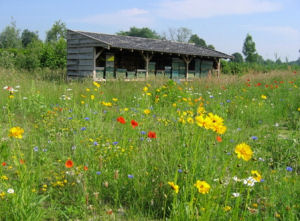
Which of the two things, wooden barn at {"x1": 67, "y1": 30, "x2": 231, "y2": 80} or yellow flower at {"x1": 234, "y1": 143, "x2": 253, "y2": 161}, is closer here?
yellow flower at {"x1": 234, "y1": 143, "x2": 253, "y2": 161}

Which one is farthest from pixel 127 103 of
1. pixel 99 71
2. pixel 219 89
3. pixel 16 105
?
pixel 99 71

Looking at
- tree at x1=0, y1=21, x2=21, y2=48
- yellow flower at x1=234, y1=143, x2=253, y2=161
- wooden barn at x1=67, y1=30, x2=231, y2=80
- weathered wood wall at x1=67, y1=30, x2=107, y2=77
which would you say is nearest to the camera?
yellow flower at x1=234, y1=143, x2=253, y2=161

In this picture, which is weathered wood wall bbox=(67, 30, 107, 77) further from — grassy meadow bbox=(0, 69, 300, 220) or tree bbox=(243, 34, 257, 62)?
tree bbox=(243, 34, 257, 62)

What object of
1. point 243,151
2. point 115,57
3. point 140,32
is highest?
point 140,32

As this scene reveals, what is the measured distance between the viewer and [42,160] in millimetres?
3172

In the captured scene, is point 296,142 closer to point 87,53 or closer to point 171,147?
point 171,147

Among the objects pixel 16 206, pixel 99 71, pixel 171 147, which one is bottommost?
pixel 16 206

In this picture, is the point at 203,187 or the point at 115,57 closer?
the point at 203,187

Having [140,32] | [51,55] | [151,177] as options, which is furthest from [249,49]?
[151,177]

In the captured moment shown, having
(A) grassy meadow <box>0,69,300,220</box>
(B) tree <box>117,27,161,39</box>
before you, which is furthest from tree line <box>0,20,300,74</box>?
(A) grassy meadow <box>0,69,300,220</box>

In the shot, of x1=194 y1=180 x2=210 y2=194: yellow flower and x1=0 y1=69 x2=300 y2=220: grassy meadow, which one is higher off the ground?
x1=194 y1=180 x2=210 y2=194: yellow flower

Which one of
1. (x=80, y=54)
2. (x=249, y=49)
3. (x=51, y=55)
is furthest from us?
(x=249, y=49)

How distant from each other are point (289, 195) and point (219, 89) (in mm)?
6033

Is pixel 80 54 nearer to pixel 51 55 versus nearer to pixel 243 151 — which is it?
pixel 51 55
